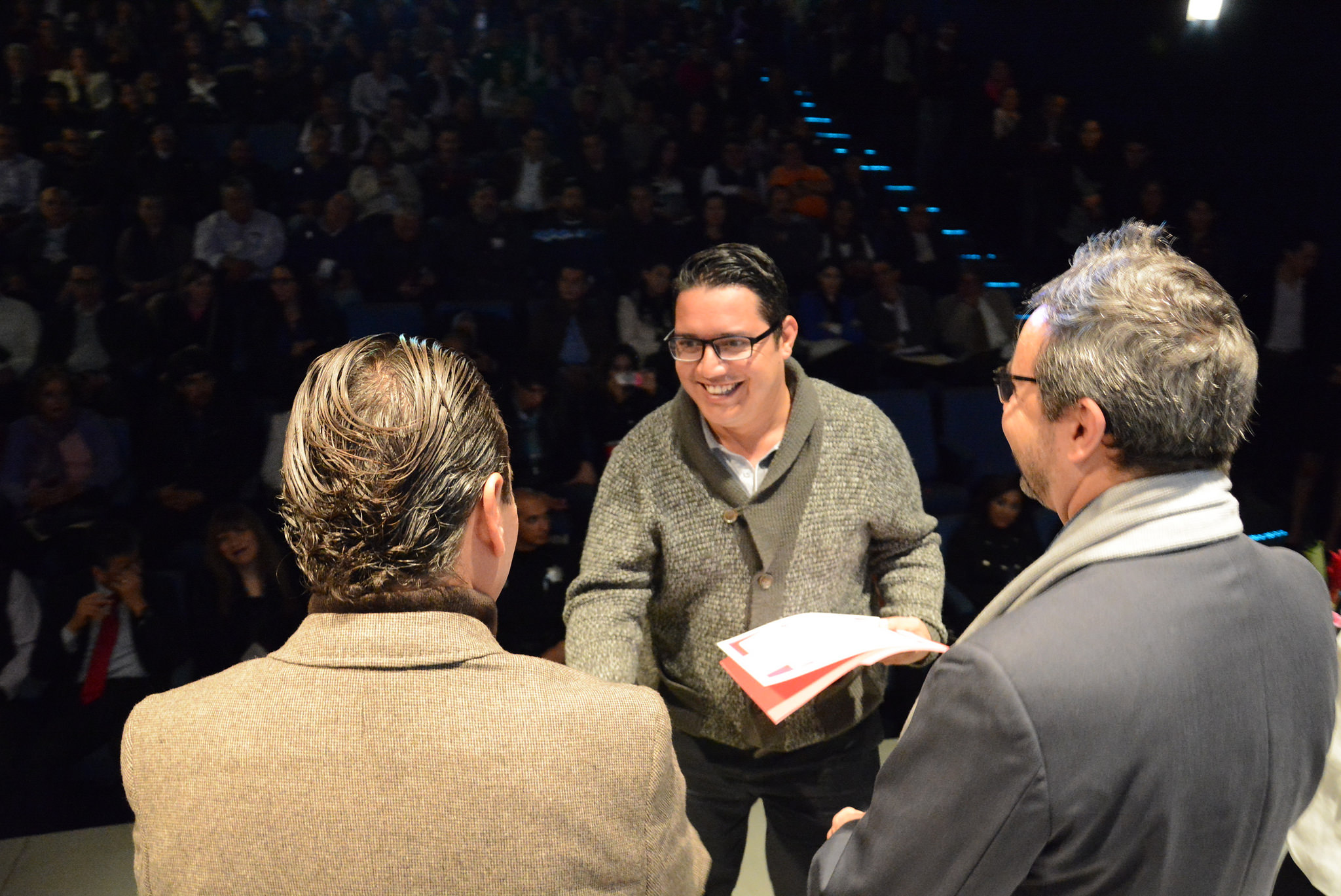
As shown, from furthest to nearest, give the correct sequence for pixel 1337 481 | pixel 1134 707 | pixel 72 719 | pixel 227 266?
1. pixel 227 266
2. pixel 1337 481
3. pixel 72 719
4. pixel 1134 707

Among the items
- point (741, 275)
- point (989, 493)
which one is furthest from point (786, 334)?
point (989, 493)

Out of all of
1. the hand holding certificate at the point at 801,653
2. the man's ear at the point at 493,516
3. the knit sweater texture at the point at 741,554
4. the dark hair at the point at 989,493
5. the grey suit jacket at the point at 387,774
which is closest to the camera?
the grey suit jacket at the point at 387,774

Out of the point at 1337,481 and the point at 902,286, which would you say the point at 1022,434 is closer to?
the point at 1337,481

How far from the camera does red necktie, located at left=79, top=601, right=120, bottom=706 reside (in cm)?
303

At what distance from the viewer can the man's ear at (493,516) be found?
0.89m

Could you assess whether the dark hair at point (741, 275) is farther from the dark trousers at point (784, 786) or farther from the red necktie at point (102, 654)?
the red necktie at point (102, 654)

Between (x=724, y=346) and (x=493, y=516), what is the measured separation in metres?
0.79

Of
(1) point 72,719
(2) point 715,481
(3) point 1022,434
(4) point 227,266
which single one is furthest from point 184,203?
(3) point 1022,434

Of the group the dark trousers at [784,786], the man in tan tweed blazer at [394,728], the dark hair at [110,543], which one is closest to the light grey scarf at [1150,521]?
the man in tan tweed blazer at [394,728]

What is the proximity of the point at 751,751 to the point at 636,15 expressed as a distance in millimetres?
7747

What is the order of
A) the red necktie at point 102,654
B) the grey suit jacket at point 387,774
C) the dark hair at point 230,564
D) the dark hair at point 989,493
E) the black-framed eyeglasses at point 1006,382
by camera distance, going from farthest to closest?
1. the dark hair at point 989,493
2. the dark hair at point 230,564
3. the red necktie at point 102,654
4. the black-framed eyeglasses at point 1006,382
5. the grey suit jacket at point 387,774

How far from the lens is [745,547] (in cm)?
161

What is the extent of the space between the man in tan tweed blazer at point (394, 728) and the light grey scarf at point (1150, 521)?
0.30 m

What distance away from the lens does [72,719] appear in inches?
117
